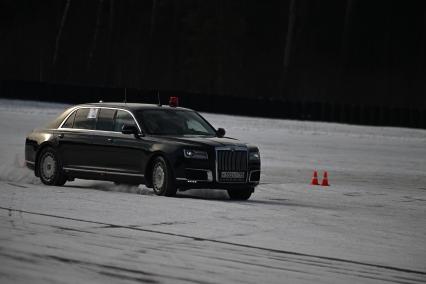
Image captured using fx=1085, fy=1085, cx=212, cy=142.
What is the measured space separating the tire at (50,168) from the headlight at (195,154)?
2.82 metres

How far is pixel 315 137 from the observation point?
35562 mm

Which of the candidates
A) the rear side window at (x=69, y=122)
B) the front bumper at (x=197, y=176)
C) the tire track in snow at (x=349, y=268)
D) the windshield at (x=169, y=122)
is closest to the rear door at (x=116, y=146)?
the windshield at (x=169, y=122)

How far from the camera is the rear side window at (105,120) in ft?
56.5

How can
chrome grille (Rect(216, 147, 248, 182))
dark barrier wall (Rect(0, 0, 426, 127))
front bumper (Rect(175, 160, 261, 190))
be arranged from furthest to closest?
dark barrier wall (Rect(0, 0, 426, 127)), chrome grille (Rect(216, 147, 248, 182)), front bumper (Rect(175, 160, 261, 190))

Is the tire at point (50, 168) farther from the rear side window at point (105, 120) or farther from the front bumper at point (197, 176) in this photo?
the front bumper at point (197, 176)

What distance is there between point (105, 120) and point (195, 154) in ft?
6.99

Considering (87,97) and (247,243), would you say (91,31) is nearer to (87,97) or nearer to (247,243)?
(87,97)

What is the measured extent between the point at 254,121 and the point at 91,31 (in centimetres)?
3804

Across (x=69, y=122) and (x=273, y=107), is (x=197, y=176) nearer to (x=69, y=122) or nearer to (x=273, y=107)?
(x=69, y=122)

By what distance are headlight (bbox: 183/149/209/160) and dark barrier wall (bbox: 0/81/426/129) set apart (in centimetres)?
2384

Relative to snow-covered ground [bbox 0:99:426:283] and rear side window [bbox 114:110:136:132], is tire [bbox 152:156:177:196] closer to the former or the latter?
snow-covered ground [bbox 0:99:426:283]

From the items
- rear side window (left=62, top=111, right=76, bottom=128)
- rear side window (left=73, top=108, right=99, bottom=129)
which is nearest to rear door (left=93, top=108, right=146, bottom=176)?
rear side window (left=73, top=108, right=99, bottom=129)

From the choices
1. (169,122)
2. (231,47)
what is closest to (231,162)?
(169,122)

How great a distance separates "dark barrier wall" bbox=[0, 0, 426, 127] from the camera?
63.5 m
